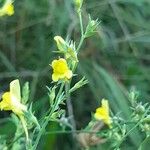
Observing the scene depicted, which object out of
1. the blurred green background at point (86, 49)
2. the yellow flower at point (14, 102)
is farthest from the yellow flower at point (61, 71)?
the blurred green background at point (86, 49)

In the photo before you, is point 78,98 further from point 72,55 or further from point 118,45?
point 72,55

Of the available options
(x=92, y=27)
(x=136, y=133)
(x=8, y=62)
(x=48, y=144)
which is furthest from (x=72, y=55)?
(x=8, y=62)

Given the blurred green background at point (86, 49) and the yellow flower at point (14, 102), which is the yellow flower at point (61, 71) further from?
the blurred green background at point (86, 49)

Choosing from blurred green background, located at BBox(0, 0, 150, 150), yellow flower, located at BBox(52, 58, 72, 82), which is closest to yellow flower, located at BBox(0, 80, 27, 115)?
yellow flower, located at BBox(52, 58, 72, 82)

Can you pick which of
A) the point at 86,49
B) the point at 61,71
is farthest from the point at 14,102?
the point at 86,49

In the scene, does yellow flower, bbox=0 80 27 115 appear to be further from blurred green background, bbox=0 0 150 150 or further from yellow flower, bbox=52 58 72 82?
blurred green background, bbox=0 0 150 150
